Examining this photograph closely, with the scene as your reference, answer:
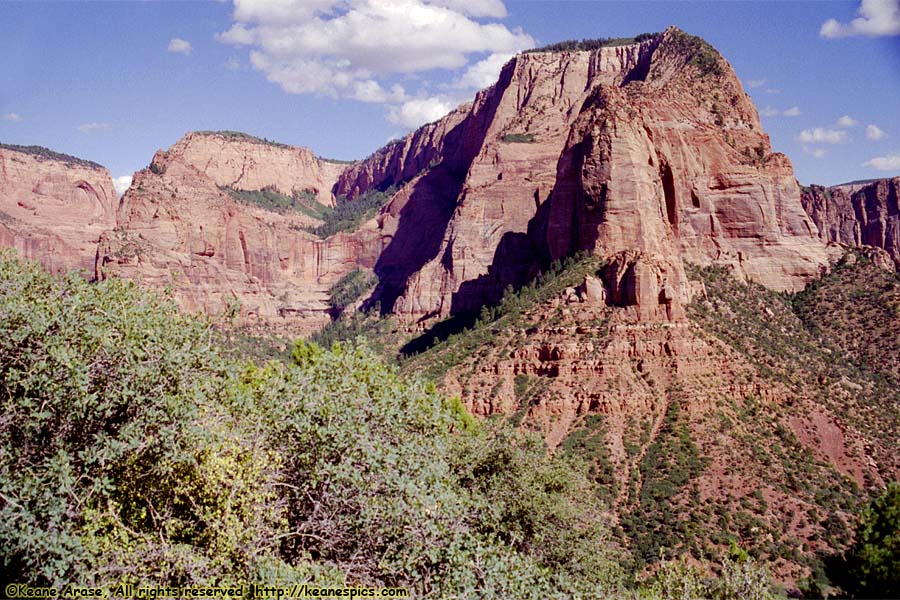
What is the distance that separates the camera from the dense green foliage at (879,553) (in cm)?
2981

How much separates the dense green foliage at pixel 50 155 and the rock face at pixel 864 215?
16798 centimetres

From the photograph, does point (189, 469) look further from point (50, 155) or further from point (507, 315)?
point (50, 155)

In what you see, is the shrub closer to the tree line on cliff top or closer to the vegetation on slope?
the tree line on cliff top

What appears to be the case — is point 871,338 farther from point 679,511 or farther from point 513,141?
point 513,141

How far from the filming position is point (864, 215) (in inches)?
6590

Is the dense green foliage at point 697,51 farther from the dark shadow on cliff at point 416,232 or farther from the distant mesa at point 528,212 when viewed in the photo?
the dark shadow on cliff at point 416,232

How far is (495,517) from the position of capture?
80.9 feet

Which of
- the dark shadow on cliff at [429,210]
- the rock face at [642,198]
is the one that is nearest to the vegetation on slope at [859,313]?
the rock face at [642,198]

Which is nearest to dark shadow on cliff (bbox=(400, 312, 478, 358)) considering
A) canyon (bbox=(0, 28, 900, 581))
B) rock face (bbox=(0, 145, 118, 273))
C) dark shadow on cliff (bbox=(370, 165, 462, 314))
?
canyon (bbox=(0, 28, 900, 581))

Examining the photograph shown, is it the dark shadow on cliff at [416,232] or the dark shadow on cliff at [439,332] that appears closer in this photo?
the dark shadow on cliff at [439,332]

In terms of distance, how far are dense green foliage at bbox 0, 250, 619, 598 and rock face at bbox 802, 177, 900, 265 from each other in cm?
16174

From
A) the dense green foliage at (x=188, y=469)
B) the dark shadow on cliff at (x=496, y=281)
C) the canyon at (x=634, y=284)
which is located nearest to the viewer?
the dense green foliage at (x=188, y=469)

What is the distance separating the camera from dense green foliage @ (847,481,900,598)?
97.8 ft

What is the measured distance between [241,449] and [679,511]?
4023 cm
